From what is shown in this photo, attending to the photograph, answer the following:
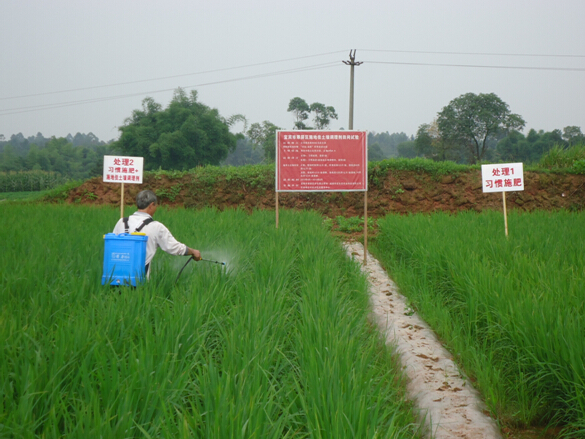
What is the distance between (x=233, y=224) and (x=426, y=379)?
4.50 m

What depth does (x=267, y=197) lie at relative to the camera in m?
14.3

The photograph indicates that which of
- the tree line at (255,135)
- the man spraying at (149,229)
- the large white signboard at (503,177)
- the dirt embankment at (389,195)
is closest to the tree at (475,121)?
Answer: the tree line at (255,135)

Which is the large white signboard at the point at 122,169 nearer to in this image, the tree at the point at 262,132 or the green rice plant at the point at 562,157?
the green rice plant at the point at 562,157

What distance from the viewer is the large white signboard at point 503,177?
7.10m

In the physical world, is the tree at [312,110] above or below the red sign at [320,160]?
above

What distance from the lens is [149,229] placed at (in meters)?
3.44

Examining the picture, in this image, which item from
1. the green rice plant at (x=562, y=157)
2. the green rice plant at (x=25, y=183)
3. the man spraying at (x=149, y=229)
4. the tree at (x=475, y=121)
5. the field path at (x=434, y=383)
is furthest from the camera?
the tree at (x=475, y=121)

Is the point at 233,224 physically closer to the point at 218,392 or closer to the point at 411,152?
the point at 218,392

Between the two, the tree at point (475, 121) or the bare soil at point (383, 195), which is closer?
the bare soil at point (383, 195)

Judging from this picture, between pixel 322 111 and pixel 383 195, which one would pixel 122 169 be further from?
pixel 322 111

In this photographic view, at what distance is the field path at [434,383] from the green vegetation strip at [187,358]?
196 mm

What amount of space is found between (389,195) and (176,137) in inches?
1073

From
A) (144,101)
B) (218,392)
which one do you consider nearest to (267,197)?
(218,392)

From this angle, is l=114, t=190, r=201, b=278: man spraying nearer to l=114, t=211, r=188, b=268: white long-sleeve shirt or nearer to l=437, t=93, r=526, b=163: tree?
l=114, t=211, r=188, b=268: white long-sleeve shirt
